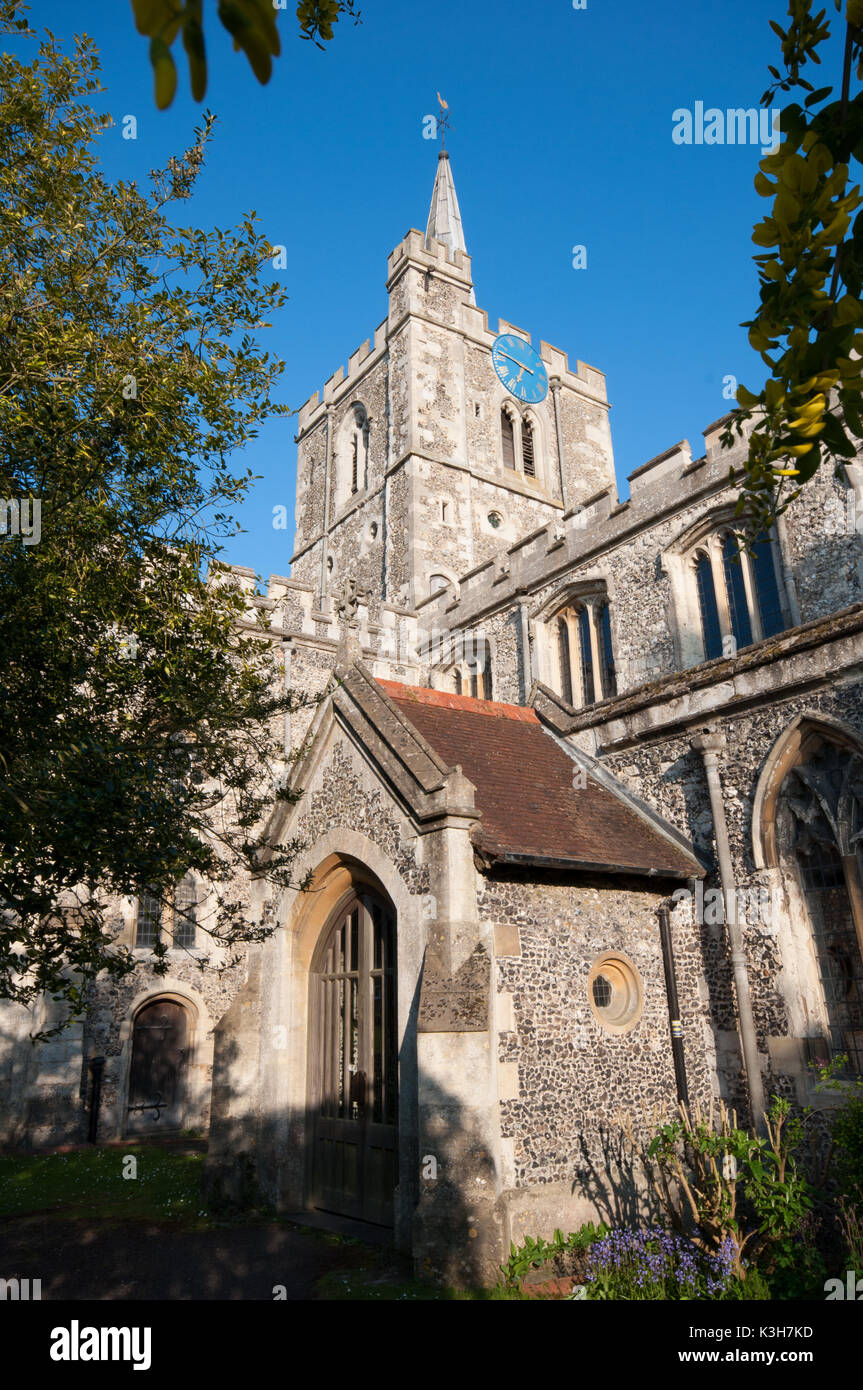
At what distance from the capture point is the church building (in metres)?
8.27

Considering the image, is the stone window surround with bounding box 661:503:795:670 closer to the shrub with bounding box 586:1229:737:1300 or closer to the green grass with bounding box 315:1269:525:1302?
the shrub with bounding box 586:1229:737:1300

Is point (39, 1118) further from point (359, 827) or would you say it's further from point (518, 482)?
point (518, 482)

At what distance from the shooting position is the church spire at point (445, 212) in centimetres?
3906

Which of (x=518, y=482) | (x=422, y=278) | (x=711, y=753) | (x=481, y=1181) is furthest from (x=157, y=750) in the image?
(x=422, y=278)

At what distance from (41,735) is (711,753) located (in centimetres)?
771

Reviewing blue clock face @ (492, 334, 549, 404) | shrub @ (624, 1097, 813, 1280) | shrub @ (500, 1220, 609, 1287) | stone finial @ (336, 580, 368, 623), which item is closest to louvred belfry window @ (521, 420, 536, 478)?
blue clock face @ (492, 334, 549, 404)

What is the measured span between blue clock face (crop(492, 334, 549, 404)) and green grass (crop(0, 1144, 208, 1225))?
2817 cm

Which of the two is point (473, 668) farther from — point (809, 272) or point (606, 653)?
point (809, 272)

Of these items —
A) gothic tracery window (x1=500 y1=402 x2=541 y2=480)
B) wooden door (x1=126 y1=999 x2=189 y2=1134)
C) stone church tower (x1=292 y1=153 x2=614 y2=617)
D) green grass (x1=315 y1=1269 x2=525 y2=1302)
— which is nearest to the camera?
green grass (x1=315 y1=1269 x2=525 y2=1302)

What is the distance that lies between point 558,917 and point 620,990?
4.39 feet

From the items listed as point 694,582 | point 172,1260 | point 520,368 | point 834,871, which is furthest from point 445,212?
point 172,1260

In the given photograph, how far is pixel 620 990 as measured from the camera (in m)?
9.72

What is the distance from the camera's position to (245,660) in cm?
868
